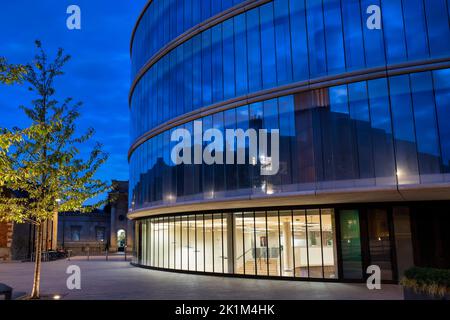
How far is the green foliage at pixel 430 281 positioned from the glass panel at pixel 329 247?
892cm

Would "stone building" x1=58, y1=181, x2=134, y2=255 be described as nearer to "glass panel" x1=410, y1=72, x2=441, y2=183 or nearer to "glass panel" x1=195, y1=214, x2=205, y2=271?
"glass panel" x1=195, y1=214, x2=205, y2=271

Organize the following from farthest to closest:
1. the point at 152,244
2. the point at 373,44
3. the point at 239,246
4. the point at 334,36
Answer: the point at 152,244
the point at 239,246
the point at 334,36
the point at 373,44

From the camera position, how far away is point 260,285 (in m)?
20.8

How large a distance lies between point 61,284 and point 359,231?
15.2m

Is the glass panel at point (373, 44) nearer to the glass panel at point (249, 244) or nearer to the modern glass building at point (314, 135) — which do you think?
the modern glass building at point (314, 135)

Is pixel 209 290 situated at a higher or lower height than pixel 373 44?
lower

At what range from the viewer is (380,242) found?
69.7ft

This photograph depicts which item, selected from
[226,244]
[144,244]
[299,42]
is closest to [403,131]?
[299,42]

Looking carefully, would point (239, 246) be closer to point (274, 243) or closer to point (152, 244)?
point (274, 243)

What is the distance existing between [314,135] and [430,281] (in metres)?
10.1

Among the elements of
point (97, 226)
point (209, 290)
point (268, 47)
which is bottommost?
point (209, 290)

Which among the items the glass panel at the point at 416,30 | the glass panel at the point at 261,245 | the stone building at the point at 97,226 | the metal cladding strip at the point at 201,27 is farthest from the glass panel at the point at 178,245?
the stone building at the point at 97,226

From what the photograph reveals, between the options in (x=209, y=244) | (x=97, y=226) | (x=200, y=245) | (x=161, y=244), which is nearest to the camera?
(x=209, y=244)
